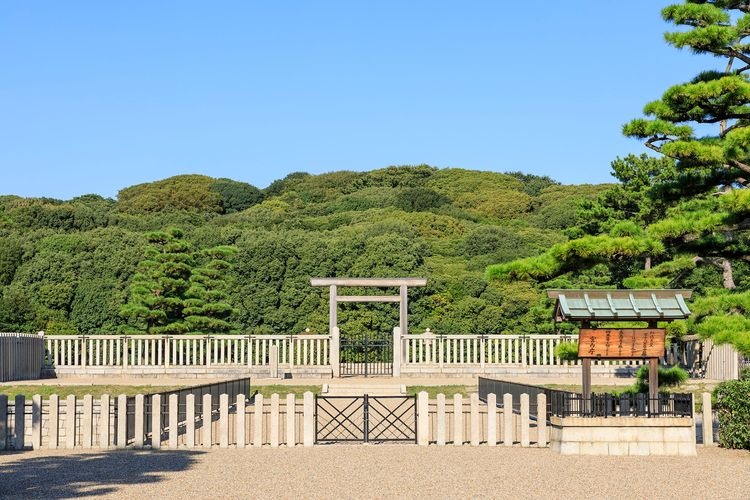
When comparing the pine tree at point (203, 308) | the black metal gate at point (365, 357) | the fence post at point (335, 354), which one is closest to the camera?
the fence post at point (335, 354)

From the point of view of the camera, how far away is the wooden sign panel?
14.9 meters

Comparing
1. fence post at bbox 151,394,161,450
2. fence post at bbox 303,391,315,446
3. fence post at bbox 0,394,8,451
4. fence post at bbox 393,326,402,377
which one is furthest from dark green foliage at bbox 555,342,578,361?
fence post at bbox 393,326,402,377

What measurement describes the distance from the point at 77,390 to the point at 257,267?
68.2 feet

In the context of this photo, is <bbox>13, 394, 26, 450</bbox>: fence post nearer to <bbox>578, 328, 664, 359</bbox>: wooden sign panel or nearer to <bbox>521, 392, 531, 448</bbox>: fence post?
<bbox>521, 392, 531, 448</bbox>: fence post

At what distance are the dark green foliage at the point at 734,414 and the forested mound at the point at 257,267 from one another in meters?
15.5

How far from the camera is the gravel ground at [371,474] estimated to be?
10648 mm

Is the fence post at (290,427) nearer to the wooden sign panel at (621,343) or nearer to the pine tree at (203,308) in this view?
the wooden sign panel at (621,343)

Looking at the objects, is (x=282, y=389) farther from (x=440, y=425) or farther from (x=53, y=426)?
(x=53, y=426)

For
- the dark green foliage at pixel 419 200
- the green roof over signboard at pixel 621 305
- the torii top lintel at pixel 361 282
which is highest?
the dark green foliage at pixel 419 200

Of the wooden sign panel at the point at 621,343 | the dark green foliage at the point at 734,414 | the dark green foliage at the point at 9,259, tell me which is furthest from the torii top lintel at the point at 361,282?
the dark green foliage at the point at 9,259

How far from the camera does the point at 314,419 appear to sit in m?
15.6

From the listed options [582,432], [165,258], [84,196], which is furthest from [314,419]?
[84,196]

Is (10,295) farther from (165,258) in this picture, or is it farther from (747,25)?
(747,25)

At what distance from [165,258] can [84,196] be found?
163 feet
